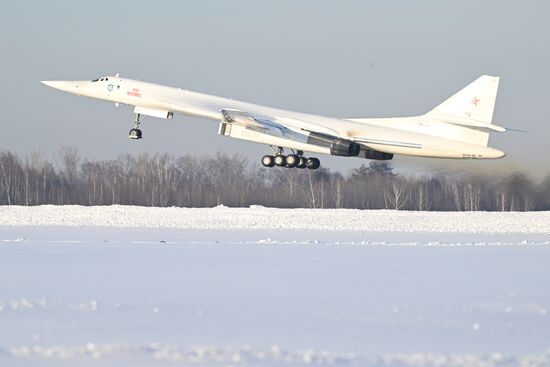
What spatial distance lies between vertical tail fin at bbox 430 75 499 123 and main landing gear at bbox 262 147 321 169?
4.31 m

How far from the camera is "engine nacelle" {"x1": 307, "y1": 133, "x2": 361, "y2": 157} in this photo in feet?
87.8

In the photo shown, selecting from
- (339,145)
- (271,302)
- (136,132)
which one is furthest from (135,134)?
(271,302)

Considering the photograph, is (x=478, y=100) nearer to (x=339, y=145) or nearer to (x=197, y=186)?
(x=339, y=145)

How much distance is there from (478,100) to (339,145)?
12.0ft

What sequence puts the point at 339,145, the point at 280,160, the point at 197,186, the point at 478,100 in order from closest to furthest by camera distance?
1. the point at 478,100
2. the point at 339,145
3. the point at 280,160
4. the point at 197,186

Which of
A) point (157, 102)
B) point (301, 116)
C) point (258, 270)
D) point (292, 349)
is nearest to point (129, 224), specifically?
point (157, 102)

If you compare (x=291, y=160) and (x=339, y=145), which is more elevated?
(x=339, y=145)

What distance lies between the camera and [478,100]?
1016 inches

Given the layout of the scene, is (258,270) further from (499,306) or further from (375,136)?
(375,136)

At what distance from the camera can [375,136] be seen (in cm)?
2653

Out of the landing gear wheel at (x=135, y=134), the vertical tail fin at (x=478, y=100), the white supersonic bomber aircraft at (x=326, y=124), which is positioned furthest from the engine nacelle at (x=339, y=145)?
the landing gear wheel at (x=135, y=134)

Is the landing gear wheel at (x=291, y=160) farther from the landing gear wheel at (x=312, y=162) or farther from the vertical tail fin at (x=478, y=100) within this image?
the vertical tail fin at (x=478, y=100)

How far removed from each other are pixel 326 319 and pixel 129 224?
60.7 feet

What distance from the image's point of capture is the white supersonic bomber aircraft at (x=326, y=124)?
1015 inches
